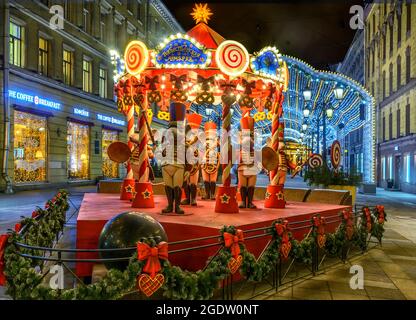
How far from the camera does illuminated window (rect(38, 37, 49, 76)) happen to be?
28500 mm

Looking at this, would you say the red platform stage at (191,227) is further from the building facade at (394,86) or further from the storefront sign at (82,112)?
the building facade at (394,86)

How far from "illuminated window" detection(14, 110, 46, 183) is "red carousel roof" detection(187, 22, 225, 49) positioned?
17.6 metres

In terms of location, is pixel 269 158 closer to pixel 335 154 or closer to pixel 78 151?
pixel 335 154

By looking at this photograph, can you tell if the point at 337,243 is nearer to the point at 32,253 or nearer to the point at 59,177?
the point at 32,253

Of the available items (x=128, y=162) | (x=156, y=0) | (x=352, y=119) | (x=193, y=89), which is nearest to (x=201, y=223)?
(x=128, y=162)

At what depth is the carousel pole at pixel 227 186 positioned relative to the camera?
10578mm

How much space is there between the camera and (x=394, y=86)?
37.5m

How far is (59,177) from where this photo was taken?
98.7 ft

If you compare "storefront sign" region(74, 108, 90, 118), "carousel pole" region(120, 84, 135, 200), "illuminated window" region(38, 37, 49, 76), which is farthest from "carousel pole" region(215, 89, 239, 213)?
"storefront sign" region(74, 108, 90, 118)

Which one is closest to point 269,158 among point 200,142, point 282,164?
point 282,164

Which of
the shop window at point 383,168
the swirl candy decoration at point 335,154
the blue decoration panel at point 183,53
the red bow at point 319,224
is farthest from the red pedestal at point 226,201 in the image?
the shop window at point 383,168

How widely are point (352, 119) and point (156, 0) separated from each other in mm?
25848

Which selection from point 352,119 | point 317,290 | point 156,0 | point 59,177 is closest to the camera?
point 317,290

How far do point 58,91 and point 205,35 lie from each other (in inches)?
823
